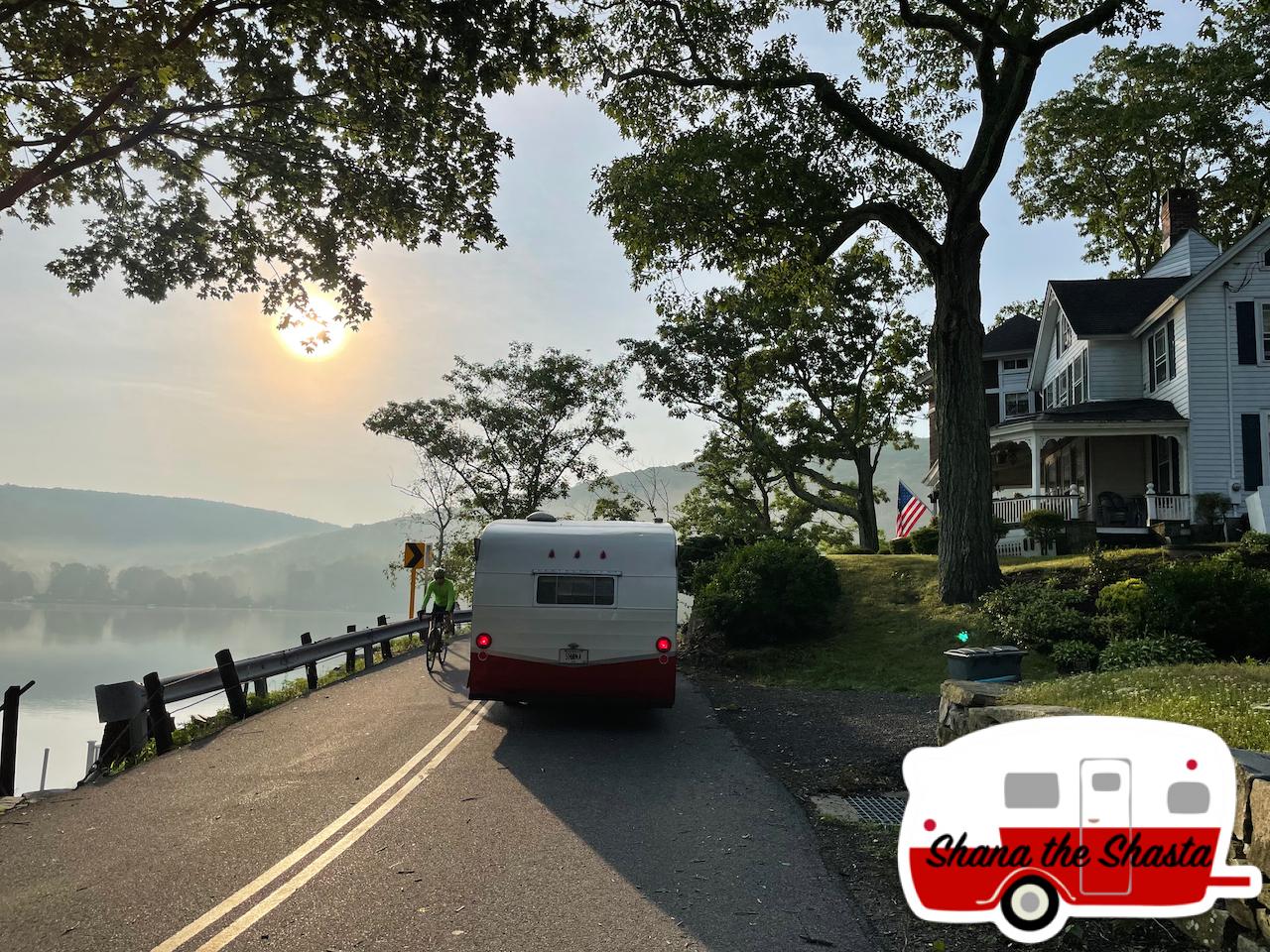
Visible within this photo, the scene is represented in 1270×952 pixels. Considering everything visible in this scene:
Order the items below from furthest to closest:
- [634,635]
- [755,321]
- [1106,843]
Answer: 1. [755,321]
2. [634,635]
3. [1106,843]

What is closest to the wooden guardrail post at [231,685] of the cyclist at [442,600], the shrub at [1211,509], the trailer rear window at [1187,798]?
the cyclist at [442,600]

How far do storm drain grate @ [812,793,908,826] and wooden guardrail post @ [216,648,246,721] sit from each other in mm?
8921

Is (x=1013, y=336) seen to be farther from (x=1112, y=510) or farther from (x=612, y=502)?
(x=612, y=502)

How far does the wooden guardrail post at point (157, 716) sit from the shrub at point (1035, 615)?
46.2 ft

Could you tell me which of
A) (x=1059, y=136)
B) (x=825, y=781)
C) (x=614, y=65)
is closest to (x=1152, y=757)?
(x=825, y=781)

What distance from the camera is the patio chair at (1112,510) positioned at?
28875 millimetres

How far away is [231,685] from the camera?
12.9 m

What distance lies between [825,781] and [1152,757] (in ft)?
15.5

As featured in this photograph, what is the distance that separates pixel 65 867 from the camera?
6.20 meters

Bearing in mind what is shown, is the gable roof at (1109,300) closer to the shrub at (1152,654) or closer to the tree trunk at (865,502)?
the tree trunk at (865,502)

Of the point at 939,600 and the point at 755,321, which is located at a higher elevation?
the point at 755,321

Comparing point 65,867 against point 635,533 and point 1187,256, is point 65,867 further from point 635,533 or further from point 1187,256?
point 1187,256

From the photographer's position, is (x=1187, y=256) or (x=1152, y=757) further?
(x=1187, y=256)

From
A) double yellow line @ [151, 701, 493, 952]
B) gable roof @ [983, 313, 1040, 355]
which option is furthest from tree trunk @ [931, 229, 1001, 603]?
gable roof @ [983, 313, 1040, 355]
